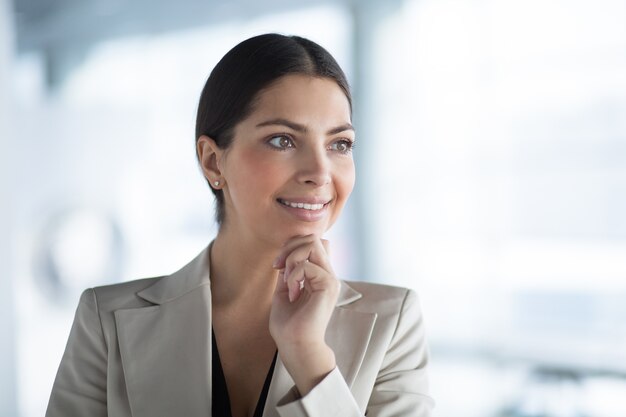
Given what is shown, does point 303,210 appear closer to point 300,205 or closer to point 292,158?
point 300,205

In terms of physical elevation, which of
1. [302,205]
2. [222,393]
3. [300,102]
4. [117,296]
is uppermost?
[300,102]

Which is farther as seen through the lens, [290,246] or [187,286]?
[187,286]

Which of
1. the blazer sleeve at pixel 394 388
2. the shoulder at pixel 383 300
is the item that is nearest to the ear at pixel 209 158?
the shoulder at pixel 383 300

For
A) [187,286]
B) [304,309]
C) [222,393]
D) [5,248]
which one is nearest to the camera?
[304,309]

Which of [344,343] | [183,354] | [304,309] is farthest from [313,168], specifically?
[183,354]

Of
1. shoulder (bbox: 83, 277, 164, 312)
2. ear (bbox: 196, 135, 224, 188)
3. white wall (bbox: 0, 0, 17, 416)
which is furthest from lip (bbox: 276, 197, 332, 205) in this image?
white wall (bbox: 0, 0, 17, 416)

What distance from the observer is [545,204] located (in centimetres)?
433

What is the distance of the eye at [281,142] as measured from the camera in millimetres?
1458

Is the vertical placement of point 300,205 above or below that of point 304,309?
above

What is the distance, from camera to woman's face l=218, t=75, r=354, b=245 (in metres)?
1.44

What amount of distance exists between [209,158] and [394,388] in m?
0.68

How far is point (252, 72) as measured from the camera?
1494 millimetres

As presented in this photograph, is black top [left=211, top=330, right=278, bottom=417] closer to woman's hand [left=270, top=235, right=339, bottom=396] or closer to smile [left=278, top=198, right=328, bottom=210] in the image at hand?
woman's hand [left=270, top=235, right=339, bottom=396]

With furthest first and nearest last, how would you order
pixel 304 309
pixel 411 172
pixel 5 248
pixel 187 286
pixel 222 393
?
pixel 411 172 < pixel 5 248 < pixel 187 286 < pixel 222 393 < pixel 304 309
